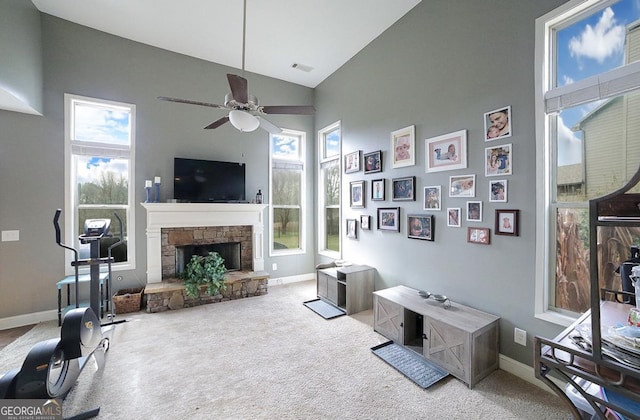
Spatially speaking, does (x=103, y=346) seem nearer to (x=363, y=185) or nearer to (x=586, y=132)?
(x=363, y=185)

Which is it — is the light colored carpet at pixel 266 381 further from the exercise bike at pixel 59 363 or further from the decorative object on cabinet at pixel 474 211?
the decorative object on cabinet at pixel 474 211

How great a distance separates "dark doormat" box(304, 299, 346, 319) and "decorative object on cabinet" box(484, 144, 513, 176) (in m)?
2.52

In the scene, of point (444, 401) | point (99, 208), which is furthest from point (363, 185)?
point (99, 208)

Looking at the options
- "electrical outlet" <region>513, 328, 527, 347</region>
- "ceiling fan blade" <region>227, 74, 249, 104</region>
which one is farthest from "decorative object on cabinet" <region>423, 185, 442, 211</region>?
"ceiling fan blade" <region>227, 74, 249, 104</region>

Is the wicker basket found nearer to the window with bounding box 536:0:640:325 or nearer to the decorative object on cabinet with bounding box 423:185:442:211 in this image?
the decorative object on cabinet with bounding box 423:185:442:211

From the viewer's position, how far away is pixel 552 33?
214 centimetres

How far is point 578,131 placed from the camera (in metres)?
2.04

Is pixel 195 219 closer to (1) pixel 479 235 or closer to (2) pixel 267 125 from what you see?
(2) pixel 267 125

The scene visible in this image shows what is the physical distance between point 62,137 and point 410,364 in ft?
16.8

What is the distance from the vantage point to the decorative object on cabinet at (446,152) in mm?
2709

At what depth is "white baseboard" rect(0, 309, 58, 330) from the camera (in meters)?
3.20

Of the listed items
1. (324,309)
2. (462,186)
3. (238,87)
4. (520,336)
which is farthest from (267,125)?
(520,336)

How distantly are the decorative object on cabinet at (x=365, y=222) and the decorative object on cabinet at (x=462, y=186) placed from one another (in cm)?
136

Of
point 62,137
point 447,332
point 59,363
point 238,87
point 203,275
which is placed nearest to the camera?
point 59,363
